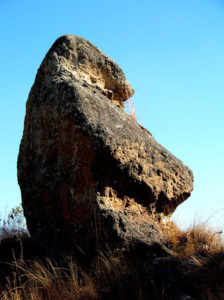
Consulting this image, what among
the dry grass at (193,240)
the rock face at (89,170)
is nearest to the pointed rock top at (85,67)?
the rock face at (89,170)

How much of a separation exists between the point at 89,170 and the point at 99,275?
41.6 inches

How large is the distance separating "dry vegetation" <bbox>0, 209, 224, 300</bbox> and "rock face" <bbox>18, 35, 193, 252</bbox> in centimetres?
27

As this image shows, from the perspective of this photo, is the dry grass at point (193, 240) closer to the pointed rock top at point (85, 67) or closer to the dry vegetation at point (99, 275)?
the dry vegetation at point (99, 275)

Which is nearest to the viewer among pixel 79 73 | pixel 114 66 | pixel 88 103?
pixel 88 103

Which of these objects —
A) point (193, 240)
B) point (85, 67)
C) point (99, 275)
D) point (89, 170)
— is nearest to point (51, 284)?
point (99, 275)

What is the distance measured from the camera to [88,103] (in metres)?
4.03

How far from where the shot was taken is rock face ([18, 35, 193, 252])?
143 inches

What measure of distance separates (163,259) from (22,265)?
61.6 inches

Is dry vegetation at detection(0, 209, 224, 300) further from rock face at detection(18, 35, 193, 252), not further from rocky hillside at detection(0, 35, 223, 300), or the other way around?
rock face at detection(18, 35, 193, 252)

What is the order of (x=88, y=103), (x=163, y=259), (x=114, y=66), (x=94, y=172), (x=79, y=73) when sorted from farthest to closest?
(x=114, y=66)
(x=79, y=73)
(x=88, y=103)
(x=94, y=172)
(x=163, y=259)

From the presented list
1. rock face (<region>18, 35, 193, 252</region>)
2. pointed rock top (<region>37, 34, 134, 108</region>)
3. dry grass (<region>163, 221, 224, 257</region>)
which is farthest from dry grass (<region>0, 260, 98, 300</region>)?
pointed rock top (<region>37, 34, 134, 108</region>)

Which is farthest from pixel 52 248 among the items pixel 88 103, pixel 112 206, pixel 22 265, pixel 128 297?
pixel 88 103

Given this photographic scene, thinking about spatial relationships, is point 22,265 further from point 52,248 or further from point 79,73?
point 79,73

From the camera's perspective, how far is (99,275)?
3.24 m
